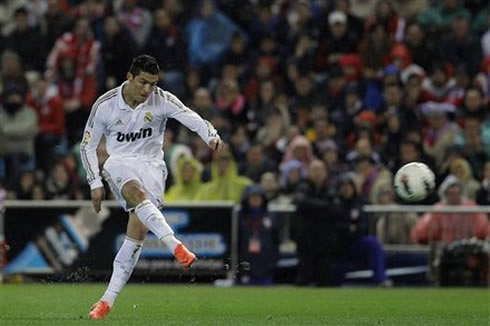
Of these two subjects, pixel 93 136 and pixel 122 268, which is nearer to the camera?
pixel 122 268

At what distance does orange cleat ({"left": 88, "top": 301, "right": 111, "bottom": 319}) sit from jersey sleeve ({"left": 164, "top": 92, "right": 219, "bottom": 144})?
6.17ft

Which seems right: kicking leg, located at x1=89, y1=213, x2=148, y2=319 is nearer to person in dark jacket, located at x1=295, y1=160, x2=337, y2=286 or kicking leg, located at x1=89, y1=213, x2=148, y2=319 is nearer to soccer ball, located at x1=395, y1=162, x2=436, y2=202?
soccer ball, located at x1=395, y1=162, x2=436, y2=202

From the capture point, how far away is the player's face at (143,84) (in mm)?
14664

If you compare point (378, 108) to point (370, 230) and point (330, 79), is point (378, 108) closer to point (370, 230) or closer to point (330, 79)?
point (330, 79)

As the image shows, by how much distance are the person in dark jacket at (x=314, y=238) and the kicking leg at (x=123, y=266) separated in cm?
739

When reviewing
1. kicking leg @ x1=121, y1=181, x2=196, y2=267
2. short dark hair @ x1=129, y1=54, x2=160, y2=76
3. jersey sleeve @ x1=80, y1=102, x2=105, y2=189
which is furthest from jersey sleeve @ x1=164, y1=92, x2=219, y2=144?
kicking leg @ x1=121, y1=181, x2=196, y2=267

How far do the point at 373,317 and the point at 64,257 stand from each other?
8.64 metres

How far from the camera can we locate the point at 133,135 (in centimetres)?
1500

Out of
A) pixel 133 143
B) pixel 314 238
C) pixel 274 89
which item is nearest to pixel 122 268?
pixel 133 143

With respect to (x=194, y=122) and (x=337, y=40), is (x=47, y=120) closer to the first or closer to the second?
(x=337, y=40)

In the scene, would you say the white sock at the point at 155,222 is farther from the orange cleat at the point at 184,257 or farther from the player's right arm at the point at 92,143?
the player's right arm at the point at 92,143

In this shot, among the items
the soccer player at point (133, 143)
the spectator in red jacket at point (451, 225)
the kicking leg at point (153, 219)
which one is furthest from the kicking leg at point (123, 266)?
the spectator in red jacket at point (451, 225)

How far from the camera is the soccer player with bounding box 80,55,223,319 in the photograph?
48.2ft

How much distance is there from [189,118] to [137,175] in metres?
0.76
